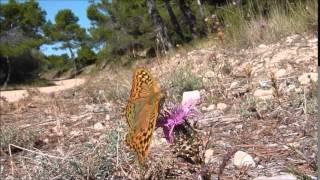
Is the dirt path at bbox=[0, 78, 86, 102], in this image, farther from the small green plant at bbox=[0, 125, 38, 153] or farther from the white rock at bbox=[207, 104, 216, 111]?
the white rock at bbox=[207, 104, 216, 111]

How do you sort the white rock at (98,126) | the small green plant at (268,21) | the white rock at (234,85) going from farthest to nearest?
the small green plant at (268,21) < the white rock at (234,85) < the white rock at (98,126)

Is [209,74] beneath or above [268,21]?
beneath

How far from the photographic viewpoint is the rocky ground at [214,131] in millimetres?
1961

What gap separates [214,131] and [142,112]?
1.35 meters

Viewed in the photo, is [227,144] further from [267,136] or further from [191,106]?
[191,106]

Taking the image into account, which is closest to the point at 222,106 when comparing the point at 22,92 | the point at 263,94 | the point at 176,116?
the point at 263,94

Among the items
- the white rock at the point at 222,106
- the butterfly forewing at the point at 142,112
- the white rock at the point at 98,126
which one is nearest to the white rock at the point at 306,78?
the white rock at the point at 222,106

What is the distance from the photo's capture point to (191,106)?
59.5 inches

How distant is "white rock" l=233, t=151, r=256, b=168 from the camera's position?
2.02m

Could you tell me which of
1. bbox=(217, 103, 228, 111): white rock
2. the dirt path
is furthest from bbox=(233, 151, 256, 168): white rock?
the dirt path

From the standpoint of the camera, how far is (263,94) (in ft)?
10.8

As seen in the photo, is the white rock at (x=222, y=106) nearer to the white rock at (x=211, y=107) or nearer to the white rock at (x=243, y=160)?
the white rock at (x=211, y=107)

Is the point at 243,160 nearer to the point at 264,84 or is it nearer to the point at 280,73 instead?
the point at 264,84

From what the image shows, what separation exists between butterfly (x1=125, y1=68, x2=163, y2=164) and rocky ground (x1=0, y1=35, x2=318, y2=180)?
0.82ft
